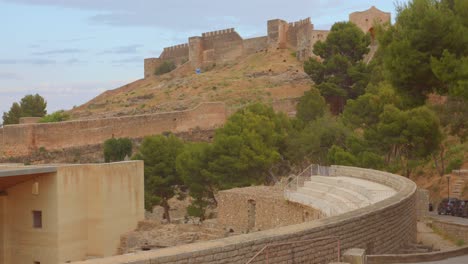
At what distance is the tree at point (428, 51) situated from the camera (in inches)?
571

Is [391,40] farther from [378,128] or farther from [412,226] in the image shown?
[378,128]

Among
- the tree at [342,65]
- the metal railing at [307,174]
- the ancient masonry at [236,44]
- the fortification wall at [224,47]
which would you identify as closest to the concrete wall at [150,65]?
the ancient masonry at [236,44]

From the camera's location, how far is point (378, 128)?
1120 inches

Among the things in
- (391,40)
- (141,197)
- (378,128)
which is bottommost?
(141,197)

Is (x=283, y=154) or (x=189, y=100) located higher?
(x=189, y=100)

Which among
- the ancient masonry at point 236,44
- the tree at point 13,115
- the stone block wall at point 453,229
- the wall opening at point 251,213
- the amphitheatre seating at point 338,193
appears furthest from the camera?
the ancient masonry at point 236,44

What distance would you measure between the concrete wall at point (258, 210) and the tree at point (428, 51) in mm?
4871

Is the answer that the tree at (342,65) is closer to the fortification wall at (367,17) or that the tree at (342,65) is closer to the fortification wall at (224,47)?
the fortification wall at (367,17)

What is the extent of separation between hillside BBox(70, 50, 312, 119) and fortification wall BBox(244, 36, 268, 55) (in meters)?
1.03

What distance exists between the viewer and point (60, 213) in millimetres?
19266

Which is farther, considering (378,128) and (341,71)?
(341,71)

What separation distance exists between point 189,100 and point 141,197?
3286 centimetres

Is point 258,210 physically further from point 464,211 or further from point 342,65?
point 342,65

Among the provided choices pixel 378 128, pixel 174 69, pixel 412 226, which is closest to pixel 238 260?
pixel 412 226
